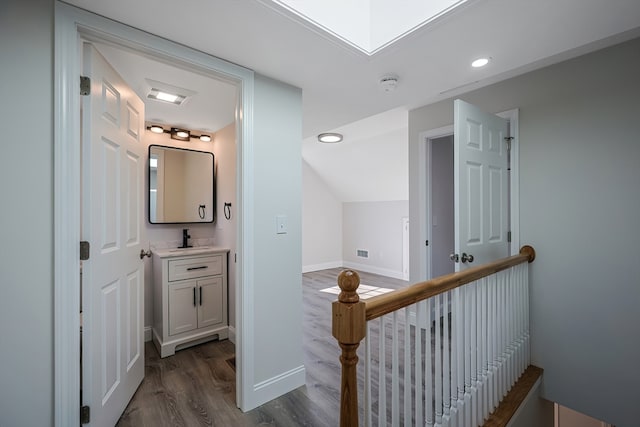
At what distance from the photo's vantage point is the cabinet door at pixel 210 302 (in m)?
2.89

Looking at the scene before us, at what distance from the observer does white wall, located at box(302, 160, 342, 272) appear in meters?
6.38

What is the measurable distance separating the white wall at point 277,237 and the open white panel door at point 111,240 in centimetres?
81

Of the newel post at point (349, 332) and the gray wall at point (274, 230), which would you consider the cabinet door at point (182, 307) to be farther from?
the newel post at point (349, 332)

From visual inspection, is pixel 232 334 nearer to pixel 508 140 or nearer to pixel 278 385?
pixel 278 385

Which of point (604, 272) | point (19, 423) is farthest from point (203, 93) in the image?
point (604, 272)

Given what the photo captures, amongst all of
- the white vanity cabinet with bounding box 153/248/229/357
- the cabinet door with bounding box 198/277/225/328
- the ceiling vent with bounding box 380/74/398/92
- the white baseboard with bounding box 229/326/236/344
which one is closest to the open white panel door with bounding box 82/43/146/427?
the white vanity cabinet with bounding box 153/248/229/357

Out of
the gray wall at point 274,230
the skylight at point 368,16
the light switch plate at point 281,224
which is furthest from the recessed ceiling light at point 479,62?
the light switch plate at point 281,224

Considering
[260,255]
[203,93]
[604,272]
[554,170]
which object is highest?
[203,93]

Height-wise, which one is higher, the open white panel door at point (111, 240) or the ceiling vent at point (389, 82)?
the ceiling vent at point (389, 82)

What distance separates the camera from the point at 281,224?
2.08 metres

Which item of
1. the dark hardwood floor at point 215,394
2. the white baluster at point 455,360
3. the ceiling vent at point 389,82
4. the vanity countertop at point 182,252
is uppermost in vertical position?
the ceiling vent at point 389,82

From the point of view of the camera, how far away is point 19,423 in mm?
1206

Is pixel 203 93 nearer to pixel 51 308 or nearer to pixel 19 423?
pixel 51 308

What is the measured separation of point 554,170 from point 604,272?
805mm
